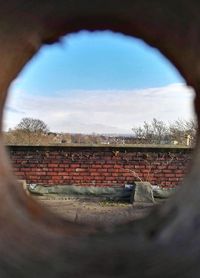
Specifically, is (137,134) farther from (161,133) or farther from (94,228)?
(94,228)

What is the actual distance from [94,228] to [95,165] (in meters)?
6.68

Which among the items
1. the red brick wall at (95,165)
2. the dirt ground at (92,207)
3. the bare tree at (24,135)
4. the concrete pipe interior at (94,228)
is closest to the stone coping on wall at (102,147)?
the red brick wall at (95,165)

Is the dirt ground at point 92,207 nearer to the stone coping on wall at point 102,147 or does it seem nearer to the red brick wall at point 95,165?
the red brick wall at point 95,165

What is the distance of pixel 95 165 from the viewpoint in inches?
326

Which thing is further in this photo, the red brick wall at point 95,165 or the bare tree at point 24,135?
the bare tree at point 24,135

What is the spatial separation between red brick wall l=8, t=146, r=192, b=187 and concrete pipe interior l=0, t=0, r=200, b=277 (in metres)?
6.60

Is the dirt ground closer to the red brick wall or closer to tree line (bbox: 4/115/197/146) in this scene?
the red brick wall

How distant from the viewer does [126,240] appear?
1.50 m

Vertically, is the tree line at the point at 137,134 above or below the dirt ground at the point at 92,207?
above

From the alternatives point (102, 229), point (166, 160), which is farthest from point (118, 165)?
point (102, 229)

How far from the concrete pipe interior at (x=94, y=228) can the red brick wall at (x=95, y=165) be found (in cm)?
660

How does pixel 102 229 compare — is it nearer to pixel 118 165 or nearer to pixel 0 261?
pixel 0 261

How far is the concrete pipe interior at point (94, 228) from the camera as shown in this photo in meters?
1.38

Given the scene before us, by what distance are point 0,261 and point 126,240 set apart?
0.40 m
